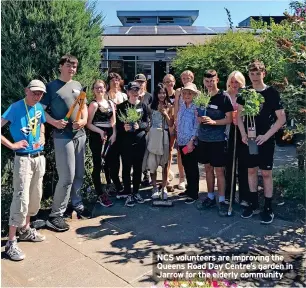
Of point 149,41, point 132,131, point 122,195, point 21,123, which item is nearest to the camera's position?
point 21,123

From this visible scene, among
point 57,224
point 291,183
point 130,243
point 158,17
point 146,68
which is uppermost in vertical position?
point 158,17

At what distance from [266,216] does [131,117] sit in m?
2.36

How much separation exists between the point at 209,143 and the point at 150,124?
1.02 metres

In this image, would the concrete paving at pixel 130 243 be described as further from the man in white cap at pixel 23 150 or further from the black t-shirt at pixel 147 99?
the black t-shirt at pixel 147 99

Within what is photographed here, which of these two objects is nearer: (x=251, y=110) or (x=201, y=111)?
(x=251, y=110)

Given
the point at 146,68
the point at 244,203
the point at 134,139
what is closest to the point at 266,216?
the point at 244,203

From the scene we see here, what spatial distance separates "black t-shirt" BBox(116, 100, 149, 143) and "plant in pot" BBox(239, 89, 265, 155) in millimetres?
1545

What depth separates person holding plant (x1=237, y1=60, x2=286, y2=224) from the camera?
429 centimetres

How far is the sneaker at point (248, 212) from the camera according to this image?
4.67m

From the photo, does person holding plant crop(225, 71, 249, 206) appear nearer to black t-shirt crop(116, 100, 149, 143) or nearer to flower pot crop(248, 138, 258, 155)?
flower pot crop(248, 138, 258, 155)

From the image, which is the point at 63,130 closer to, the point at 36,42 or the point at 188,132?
the point at 36,42

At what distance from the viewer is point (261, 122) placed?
14.5ft

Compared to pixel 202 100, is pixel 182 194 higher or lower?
lower

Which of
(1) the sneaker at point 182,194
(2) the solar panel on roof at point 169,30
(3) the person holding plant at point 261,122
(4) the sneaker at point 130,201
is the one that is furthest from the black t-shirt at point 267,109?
(2) the solar panel on roof at point 169,30
